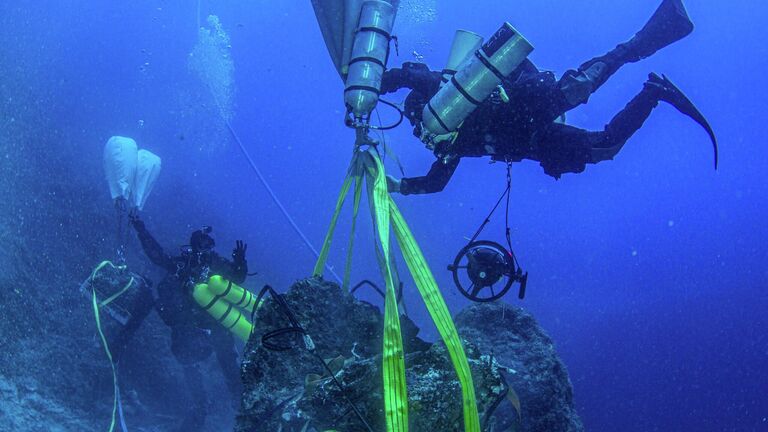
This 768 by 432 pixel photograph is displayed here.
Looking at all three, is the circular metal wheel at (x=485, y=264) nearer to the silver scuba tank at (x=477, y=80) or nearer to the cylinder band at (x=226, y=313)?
the silver scuba tank at (x=477, y=80)

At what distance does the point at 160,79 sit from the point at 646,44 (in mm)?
47564

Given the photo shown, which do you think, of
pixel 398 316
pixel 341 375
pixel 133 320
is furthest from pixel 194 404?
pixel 398 316

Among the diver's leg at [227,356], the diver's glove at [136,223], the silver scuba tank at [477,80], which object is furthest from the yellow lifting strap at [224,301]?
the silver scuba tank at [477,80]

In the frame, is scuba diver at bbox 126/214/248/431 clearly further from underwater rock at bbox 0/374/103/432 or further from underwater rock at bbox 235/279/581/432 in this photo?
underwater rock at bbox 235/279/581/432

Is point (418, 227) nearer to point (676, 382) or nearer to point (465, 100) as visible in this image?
point (676, 382)

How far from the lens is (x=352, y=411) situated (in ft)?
8.20

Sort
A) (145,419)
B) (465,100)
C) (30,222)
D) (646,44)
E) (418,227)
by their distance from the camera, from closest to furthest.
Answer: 1. (465,100)
2. (646,44)
3. (145,419)
4. (30,222)
5. (418,227)

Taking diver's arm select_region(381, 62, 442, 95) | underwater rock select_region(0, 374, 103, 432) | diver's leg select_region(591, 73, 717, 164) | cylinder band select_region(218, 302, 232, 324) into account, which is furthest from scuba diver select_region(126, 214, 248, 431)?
diver's leg select_region(591, 73, 717, 164)

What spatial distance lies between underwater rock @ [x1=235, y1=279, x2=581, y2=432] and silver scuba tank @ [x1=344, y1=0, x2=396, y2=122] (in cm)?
154

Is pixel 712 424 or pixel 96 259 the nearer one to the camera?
pixel 96 259

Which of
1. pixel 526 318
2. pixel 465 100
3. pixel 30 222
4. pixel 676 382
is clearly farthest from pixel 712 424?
pixel 30 222

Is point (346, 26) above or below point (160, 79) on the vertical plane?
below

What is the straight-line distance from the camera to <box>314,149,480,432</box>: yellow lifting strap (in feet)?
7.43

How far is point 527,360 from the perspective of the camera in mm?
5309
